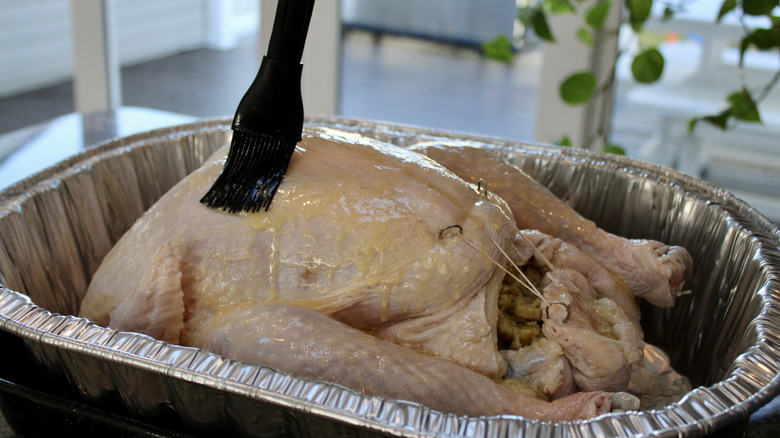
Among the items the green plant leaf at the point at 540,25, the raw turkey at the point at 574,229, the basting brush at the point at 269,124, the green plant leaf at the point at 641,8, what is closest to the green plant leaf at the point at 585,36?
the green plant leaf at the point at 540,25

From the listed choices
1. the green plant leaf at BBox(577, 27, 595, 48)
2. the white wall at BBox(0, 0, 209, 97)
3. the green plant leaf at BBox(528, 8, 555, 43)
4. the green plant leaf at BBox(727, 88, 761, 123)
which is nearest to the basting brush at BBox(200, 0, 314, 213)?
the green plant leaf at BBox(528, 8, 555, 43)

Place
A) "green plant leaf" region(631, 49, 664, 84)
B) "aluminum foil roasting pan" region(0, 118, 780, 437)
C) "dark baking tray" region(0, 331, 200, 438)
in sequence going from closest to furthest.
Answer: "aluminum foil roasting pan" region(0, 118, 780, 437)
"dark baking tray" region(0, 331, 200, 438)
"green plant leaf" region(631, 49, 664, 84)

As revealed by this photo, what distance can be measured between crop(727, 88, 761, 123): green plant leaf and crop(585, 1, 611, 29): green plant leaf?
43 centimetres

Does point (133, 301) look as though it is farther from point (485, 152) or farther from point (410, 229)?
point (485, 152)

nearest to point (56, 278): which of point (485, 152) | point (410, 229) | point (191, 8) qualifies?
point (410, 229)

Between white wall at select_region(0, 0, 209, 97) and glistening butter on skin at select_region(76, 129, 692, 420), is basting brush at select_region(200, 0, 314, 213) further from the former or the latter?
white wall at select_region(0, 0, 209, 97)

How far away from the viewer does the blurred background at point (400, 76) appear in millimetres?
2316

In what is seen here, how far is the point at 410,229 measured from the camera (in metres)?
1.07

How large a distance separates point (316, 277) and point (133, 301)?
0.93 ft

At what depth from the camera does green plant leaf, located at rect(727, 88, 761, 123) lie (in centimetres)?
170

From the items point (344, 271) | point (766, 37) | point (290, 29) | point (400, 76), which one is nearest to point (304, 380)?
point (344, 271)

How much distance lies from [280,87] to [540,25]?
3.72 ft

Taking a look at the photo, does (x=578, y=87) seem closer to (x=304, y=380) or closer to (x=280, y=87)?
(x=280, y=87)

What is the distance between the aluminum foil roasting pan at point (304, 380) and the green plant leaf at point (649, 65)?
318 millimetres
